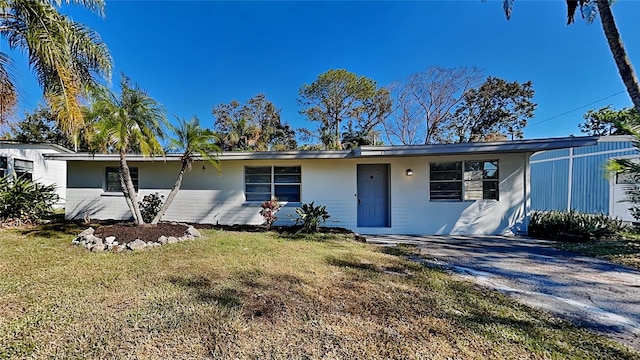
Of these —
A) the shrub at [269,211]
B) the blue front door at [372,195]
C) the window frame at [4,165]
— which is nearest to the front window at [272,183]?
the shrub at [269,211]

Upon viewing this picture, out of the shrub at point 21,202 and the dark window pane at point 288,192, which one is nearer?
the shrub at point 21,202

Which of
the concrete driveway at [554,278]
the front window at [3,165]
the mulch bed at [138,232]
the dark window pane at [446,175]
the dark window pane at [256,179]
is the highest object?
the front window at [3,165]

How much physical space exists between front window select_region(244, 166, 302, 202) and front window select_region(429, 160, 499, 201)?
14.5 feet

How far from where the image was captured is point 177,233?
6562mm

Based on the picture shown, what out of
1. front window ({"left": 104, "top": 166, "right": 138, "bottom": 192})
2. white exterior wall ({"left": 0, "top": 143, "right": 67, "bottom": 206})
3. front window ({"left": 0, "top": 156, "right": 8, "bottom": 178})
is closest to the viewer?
front window ({"left": 104, "top": 166, "right": 138, "bottom": 192})

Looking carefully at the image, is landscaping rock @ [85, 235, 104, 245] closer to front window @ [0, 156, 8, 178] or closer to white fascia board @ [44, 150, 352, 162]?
white fascia board @ [44, 150, 352, 162]

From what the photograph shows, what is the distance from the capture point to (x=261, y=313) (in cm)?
296

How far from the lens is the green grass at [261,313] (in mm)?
2320

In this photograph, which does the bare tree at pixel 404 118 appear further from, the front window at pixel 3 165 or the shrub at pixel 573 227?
the front window at pixel 3 165

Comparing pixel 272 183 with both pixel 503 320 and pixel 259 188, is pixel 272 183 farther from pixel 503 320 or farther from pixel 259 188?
pixel 503 320

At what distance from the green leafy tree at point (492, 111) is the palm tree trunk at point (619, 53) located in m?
15.1

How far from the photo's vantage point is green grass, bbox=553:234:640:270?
17.7ft

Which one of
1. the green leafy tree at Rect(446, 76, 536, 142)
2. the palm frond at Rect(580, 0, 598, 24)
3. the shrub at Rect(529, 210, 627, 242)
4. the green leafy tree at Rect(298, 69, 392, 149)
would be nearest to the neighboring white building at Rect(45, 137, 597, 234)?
the shrub at Rect(529, 210, 627, 242)

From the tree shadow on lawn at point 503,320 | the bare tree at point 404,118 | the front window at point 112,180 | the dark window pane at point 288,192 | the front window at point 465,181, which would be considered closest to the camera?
the tree shadow on lawn at point 503,320
